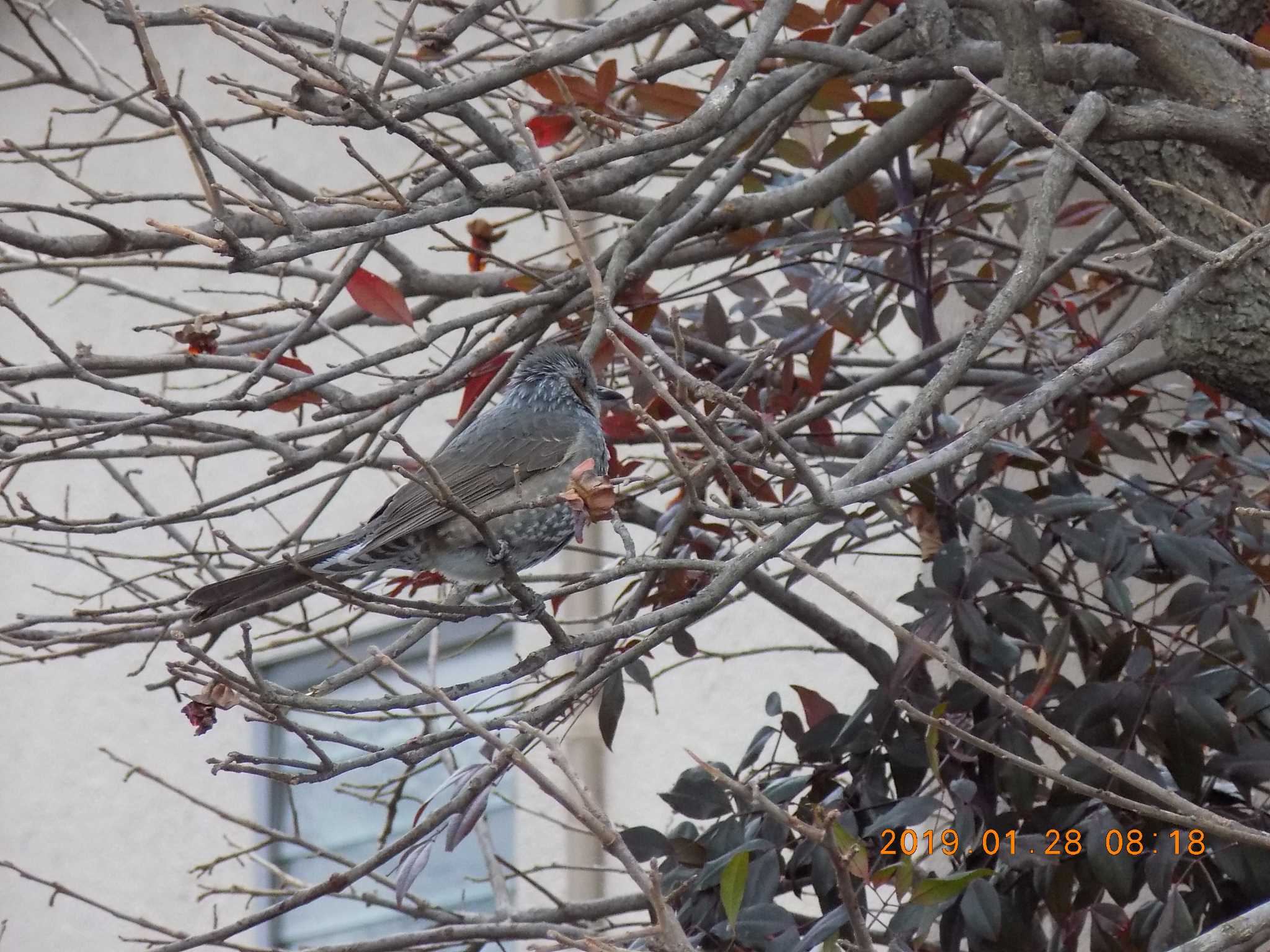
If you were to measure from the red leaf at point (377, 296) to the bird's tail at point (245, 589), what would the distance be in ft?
1.97

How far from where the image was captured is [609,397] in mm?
3766

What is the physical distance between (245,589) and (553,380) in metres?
1.61

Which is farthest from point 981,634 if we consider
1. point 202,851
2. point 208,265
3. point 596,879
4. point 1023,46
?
point 202,851

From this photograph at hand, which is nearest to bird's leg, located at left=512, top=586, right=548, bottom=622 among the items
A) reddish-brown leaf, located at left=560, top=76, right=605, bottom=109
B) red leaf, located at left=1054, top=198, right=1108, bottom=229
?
reddish-brown leaf, located at left=560, top=76, right=605, bottom=109

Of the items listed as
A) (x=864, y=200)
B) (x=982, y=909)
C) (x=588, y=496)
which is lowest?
(x=982, y=909)

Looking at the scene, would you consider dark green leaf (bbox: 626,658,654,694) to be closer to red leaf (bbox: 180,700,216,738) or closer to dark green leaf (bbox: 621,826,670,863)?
dark green leaf (bbox: 621,826,670,863)

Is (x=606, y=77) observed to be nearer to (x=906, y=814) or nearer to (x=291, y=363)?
(x=291, y=363)

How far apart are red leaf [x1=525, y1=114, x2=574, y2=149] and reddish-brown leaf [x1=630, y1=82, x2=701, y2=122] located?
0.20m

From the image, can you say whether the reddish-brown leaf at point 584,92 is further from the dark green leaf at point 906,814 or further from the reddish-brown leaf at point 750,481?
the dark green leaf at point 906,814

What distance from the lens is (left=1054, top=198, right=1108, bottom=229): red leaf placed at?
3.76 meters

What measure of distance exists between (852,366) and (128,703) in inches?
175

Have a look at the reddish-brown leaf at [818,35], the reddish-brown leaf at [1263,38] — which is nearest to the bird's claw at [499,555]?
the reddish-brown leaf at [818,35]

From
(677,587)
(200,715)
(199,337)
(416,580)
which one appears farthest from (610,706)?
(199,337)

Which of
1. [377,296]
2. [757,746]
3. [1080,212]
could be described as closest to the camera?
[377,296]
